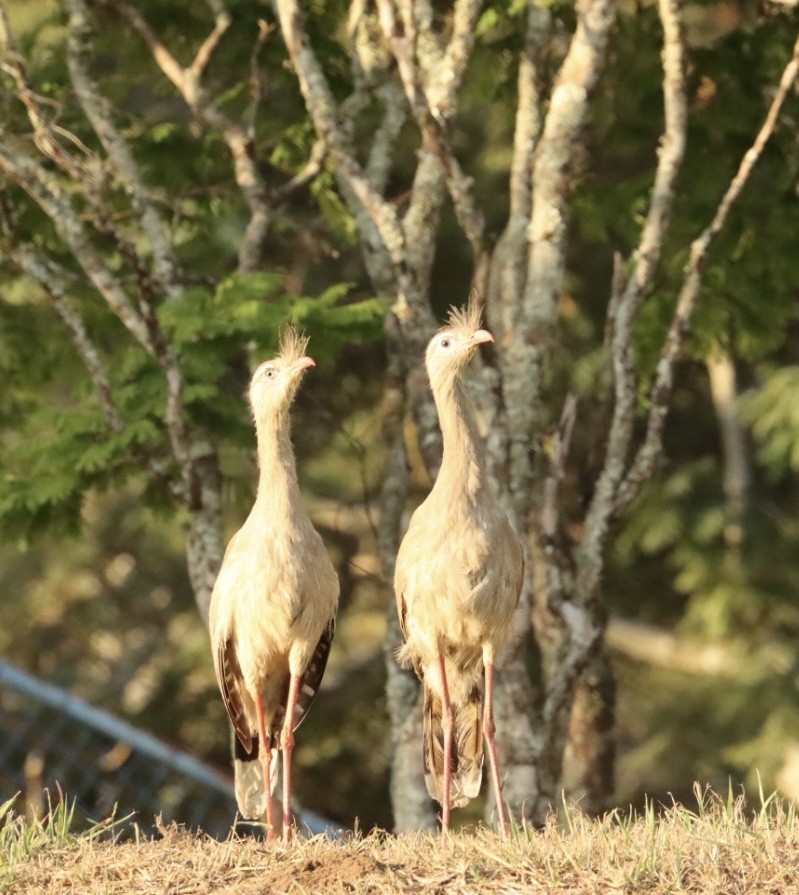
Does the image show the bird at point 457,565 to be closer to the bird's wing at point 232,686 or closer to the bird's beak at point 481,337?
the bird's beak at point 481,337

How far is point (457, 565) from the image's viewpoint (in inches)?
287

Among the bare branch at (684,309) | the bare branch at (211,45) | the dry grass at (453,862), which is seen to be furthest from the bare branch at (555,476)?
the dry grass at (453,862)

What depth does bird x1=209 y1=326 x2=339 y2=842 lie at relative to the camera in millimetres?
7418

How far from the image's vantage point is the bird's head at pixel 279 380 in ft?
24.8

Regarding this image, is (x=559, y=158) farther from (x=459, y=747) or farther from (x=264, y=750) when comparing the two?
(x=264, y=750)

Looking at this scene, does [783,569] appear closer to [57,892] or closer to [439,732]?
[439,732]

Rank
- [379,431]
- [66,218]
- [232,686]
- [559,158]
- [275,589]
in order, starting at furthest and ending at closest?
[379,431] → [559,158] → [66,218] → [232,686] → [275,589]

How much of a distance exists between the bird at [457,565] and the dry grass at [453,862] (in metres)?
0.83

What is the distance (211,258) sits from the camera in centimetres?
1206

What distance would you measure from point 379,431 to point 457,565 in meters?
8.88

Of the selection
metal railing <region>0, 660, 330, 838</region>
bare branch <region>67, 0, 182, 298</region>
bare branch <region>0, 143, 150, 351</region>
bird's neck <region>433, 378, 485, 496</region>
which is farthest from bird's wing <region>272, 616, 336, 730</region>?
bare branch <region>67, 0, 182, 298</region>

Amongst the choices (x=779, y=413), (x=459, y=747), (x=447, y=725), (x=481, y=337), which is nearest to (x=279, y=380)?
(x=481, y=337)

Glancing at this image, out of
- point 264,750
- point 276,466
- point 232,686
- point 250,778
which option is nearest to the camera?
point 276,466

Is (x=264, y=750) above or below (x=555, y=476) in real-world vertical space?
below
